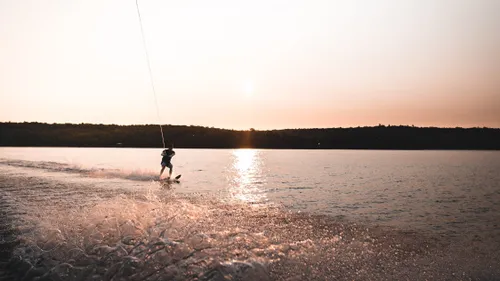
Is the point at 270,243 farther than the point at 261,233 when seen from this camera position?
No

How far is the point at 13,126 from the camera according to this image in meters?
141

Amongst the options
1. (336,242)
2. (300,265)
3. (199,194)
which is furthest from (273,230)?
(199,194)

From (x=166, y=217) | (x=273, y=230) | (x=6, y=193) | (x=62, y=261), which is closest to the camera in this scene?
(x=62, y=261)

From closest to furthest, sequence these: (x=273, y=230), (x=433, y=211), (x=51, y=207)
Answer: (x=273, y=230) → (x=51, y=207) → (x=433, y=211)

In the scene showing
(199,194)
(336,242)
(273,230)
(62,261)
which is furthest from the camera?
(199,194)

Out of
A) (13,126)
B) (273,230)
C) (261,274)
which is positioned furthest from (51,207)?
(13,126)

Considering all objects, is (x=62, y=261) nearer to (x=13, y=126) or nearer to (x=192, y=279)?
(x=192, y=279)

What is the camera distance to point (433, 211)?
628 inches

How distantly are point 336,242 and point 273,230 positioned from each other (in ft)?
7.02

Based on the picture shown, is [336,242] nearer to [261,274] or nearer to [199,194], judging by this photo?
[261,274]

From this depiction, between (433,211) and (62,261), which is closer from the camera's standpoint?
(62,261)

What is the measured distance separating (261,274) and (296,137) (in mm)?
142165

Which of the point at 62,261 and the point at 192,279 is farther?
the point at 62,261

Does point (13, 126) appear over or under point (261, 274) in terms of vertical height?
over
